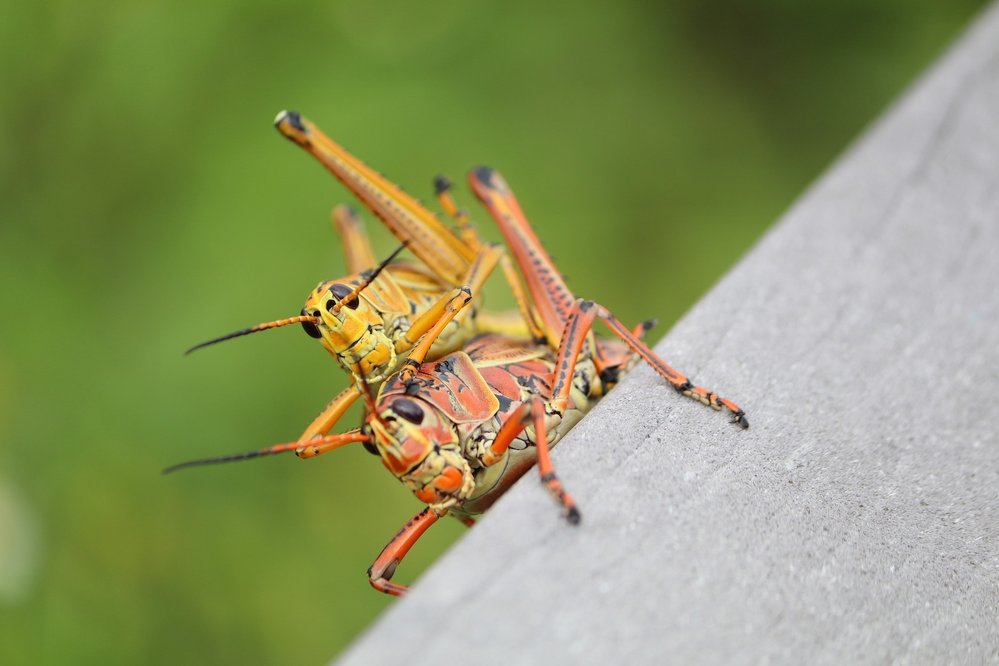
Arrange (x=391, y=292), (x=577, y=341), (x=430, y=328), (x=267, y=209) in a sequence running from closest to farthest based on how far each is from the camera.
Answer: (x=577, y=341) < (x=430, y=328) < (x=391, y=292) < (x=267, y=209)

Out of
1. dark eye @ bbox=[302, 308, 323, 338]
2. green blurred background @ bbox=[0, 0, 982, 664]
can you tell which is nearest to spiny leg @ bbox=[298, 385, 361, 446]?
dark eye @ bbox=[302, 308, 323, 338]

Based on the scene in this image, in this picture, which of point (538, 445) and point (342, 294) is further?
point (342, 294)

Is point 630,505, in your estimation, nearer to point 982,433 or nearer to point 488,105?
point 982,433

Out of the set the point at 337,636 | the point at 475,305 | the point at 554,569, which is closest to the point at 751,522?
the point at 554,569

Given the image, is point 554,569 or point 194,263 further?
point 194,263

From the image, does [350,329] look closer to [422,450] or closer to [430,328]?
[430,328]

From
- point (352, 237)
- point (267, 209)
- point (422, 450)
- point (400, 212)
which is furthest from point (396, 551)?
point (267, 209)
